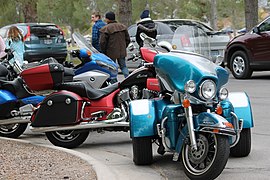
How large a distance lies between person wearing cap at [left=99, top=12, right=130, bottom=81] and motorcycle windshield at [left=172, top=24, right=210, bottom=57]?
6.18 m

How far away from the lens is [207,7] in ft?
158

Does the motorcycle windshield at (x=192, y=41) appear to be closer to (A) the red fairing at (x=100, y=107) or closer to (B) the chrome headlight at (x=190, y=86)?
(B) the chrome headlight at (x=190, y=86)

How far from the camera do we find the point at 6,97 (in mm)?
9102

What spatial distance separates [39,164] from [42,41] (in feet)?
54.5

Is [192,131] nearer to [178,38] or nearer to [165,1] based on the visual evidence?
[178,38]

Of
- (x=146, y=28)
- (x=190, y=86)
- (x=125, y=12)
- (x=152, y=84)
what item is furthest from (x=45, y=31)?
(x=190, y=86)

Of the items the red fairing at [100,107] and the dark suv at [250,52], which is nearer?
the red fairing at [100,107]

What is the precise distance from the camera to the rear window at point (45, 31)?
23266 millimetres

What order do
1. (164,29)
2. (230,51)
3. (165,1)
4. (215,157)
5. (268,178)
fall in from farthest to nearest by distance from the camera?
(165,1)
(164,29)
(230,51)
(268,178)
(215,157)

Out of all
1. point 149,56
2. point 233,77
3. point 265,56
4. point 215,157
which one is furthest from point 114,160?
point 233,77

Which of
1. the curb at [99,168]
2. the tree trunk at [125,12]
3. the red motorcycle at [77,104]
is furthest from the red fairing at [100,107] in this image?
the tree trunk at [125,12]

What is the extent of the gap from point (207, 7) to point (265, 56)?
3287 cm

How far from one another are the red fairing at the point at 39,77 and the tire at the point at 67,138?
2.14 feet

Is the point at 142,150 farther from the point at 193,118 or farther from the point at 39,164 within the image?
the point at 39,164
